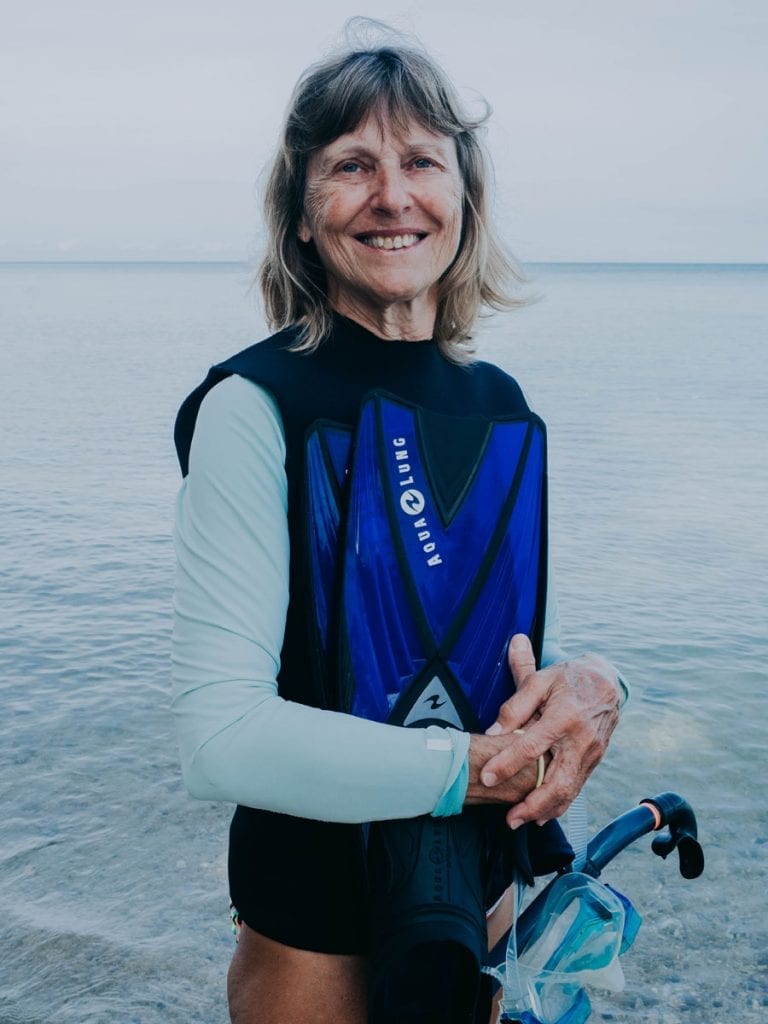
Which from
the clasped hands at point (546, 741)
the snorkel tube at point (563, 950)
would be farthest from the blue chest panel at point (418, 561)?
the snorkel tube at point (563, 950)

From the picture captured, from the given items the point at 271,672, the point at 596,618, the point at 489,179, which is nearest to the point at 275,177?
the point at 489,179

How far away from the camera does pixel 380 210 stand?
1.91m

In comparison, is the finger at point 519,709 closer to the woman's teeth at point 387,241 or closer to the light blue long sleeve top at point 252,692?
the light blue long sleeve top at point 252,692

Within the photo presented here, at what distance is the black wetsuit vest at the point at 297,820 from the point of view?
69.5 inches

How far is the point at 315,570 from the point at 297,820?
422 mm

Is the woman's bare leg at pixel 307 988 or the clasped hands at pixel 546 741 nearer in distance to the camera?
the clasped hands at pixel 546 741

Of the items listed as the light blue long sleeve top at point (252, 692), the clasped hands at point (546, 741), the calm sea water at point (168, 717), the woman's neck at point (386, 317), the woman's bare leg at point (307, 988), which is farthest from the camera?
the calm sea water at point (168, 717)

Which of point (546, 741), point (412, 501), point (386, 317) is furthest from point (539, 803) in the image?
point (386, 317)

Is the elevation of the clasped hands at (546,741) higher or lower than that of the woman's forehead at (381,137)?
lower

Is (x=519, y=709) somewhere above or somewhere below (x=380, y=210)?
below

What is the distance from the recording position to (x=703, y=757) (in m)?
5.59

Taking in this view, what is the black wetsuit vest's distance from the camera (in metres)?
1.77

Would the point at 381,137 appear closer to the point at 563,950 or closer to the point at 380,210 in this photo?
the point at 380,210

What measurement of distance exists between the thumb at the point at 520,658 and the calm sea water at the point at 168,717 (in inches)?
33.6
